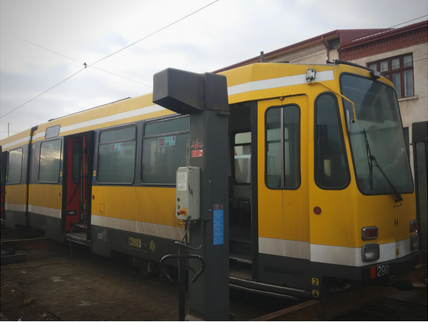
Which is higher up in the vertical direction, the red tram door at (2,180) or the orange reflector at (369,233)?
the red tram door at (2,180)

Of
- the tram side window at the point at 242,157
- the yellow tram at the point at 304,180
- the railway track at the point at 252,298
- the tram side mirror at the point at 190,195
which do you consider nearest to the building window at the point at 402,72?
the tram side window at the point at 242,157

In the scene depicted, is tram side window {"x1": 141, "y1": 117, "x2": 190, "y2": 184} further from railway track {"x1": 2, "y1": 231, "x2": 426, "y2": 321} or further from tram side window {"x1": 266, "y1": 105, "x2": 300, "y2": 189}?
railway track {"x1": 2, "y1": 231, "x2": 426, "y2": 321}

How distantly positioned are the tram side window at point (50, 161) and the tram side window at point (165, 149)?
381 cm

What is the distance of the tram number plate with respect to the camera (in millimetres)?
4303

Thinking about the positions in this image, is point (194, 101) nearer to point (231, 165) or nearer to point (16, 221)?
point (231, 165)

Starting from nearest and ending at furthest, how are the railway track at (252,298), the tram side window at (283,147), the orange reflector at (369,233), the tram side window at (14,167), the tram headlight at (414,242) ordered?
the railway track at (252,298), the orange reflector at (369,233), the tram side window at (283,147), the tram headlight at (414,242), the tram side window at (14,167)

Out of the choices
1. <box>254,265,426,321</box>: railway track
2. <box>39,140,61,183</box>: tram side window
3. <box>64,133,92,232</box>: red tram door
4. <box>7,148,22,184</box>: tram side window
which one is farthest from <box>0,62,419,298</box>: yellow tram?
<box>7,148,22,184</box>: tram side window

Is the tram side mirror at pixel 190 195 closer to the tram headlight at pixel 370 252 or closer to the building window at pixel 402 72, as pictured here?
the tram headlight at pixel 370 252

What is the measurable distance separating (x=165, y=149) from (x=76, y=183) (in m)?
4.25

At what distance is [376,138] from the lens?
191 inches

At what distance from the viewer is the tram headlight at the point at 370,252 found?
13.9 ft

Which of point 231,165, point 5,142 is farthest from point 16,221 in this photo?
point 231,165

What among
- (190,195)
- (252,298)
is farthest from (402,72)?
(190,195)

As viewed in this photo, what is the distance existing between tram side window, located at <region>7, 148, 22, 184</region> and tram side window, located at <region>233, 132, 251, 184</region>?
26.2ft
